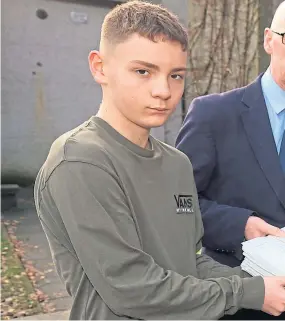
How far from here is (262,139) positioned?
1.75 metres

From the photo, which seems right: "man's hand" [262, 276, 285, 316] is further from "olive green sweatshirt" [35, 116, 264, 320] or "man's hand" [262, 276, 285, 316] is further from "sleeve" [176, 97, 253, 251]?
"sleeve" [176, 97, 253, 251]

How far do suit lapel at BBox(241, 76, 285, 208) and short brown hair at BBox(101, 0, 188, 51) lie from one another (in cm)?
60

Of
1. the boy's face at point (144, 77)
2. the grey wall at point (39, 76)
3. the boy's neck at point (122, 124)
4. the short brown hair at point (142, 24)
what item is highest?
the short brown hair at point (142, 24)

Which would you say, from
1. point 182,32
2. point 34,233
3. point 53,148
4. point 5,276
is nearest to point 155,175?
point 53,148

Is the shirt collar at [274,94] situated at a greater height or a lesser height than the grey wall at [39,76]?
greater

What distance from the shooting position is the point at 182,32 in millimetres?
1281

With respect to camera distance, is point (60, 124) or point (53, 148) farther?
point (60, 124)

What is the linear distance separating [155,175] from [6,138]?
5325 mm

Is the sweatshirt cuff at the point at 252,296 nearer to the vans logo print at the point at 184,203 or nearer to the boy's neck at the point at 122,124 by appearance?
the vans logo print at the point at 184,203

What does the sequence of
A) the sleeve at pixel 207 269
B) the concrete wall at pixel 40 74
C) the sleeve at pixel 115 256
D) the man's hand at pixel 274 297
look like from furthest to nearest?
the concrete wall at pixel 40 74, the sleeve at pixel 207 269, the man's hand at pixel 274 297, the sleeve at pixel 115 256

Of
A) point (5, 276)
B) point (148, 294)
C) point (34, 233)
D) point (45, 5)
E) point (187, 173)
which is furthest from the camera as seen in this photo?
point (45, 5)

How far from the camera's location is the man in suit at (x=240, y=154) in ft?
5.65

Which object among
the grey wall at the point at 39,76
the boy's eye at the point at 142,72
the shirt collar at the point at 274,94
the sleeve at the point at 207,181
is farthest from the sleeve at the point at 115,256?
the grey wall at the point at 39,76

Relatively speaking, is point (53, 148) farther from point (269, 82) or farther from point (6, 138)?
point (6, 138)
